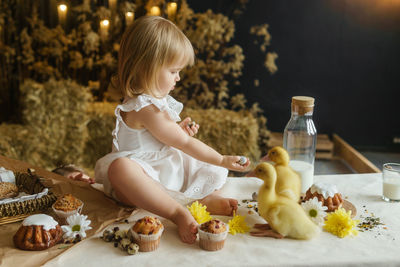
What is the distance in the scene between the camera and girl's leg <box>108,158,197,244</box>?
1123 mm

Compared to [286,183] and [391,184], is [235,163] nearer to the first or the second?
[286,183]

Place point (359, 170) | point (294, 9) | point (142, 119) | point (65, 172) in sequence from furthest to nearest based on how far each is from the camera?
1. point (294, 9)
2. point (359, 170)
3. point (65, 172)
4. point (142, 119)

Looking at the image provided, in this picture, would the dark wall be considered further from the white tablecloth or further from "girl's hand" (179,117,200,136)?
the white tablecloth

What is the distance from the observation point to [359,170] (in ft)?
8.86

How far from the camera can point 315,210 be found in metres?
1.11

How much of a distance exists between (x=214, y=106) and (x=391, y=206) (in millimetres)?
2163

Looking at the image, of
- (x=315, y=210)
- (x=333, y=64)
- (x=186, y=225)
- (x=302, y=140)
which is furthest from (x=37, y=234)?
(x=333, y=64)

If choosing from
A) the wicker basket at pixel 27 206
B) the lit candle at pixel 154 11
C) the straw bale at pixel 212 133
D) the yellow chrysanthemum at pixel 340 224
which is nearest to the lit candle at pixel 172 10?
the lit candle at pixel 154 11

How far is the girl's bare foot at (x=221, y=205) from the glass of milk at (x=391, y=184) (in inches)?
20.5

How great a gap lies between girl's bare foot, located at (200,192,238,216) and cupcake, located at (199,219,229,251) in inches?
8.3

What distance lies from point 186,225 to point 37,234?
0.37 metres

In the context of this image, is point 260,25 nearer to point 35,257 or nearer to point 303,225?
point 303,225

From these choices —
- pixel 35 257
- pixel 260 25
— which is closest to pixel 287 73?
pixel 260 25

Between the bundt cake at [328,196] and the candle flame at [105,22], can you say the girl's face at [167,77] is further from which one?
the candle flame at [105,22]
